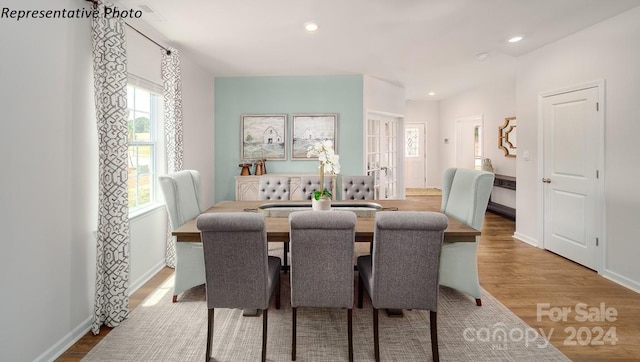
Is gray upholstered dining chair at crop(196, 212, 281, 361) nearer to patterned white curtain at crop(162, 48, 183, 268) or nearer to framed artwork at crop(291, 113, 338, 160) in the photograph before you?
patterned white curtain at crop(162, 48, 183, 268)

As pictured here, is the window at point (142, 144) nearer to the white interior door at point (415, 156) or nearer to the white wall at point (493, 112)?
the white wall at point (493, 112)

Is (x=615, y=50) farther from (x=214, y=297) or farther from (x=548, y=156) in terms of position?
(x=214, y=297)

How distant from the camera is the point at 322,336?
233cm

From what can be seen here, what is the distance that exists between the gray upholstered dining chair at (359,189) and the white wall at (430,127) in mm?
6158

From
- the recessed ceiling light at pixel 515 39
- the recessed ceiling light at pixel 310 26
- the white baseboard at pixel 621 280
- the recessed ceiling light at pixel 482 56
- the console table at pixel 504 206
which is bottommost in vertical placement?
the white baseboard at pixel 621 280

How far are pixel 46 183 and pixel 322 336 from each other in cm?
204

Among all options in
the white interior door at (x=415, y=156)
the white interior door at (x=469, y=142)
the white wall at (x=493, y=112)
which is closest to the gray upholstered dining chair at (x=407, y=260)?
the white wall at (x=493, y=112)

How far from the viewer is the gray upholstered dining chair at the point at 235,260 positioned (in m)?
1.88

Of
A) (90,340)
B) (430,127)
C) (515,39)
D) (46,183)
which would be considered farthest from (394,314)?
(430,127)

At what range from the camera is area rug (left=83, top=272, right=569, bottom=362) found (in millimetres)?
2121

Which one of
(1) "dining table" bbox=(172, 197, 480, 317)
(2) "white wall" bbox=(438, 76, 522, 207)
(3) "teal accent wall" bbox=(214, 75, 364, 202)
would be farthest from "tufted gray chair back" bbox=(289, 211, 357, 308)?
(2) "white wall" bbox=(438, 76, 522, 207)

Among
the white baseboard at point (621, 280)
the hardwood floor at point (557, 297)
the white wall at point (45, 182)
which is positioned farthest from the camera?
the white baseboard at point (621, 280)

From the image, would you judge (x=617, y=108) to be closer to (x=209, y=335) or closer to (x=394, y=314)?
(x=394, y=314)

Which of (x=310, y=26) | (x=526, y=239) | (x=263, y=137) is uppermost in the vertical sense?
(x=310, y=26)
